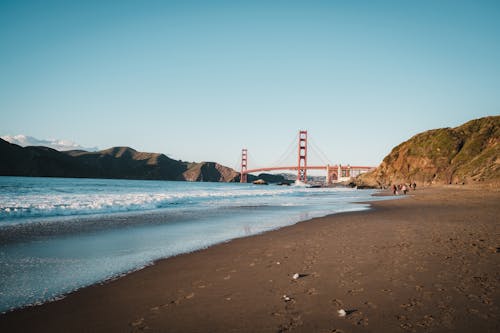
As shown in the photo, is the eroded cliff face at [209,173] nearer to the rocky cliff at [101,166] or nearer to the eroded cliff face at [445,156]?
the rocky cliff at [101,166]

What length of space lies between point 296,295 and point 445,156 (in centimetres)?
6760

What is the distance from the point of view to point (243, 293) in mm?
3926

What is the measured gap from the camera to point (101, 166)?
15438 cm

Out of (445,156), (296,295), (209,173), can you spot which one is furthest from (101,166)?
(296,295)

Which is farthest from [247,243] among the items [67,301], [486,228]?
[486,228]

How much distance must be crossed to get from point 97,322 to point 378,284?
3479 mm

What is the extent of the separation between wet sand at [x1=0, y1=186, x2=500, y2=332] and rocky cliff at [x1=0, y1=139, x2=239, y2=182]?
424 feet

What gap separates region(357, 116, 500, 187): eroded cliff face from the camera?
47.7 meters

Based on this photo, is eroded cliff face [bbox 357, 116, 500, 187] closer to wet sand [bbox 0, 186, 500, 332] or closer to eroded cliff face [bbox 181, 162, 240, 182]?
wet sand [bbox 0, 186, 500, 332]

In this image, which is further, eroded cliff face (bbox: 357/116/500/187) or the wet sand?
eroded cliff face (bbox: 357/116/500/187)

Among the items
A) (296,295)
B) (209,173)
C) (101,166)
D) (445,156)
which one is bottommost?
(296,295)

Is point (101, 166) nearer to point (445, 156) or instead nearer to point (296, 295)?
point (445, 156)

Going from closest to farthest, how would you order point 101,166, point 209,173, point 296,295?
point 296,295 < point 101,166 < point 209,173

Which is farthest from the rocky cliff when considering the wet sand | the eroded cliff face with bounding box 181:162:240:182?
the wet sand
